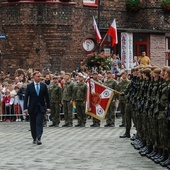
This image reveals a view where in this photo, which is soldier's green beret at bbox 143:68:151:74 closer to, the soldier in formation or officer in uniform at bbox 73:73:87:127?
the soldier in formation

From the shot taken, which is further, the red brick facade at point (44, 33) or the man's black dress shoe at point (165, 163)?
the red brick facade at point (44, 33)

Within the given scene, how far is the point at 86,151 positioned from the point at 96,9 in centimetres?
2881

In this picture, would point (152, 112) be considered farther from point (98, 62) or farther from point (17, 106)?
point (98, 62)

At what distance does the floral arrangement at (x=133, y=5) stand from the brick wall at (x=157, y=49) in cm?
179

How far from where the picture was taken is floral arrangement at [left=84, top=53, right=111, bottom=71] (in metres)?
42.7

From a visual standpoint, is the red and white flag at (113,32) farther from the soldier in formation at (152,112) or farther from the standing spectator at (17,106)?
the soldier in formation at (152,112)

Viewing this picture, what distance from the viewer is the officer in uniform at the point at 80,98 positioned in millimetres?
34000

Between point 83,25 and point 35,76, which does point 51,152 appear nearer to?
point 35,76

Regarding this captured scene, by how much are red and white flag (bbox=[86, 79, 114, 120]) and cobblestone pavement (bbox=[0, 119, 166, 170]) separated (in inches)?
32.1

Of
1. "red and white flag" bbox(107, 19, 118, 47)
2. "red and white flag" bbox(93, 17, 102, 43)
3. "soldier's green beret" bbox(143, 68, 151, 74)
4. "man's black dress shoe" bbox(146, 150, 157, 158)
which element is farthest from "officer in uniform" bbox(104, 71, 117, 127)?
"red and white flag" bbox(93, 17, 102, 43)

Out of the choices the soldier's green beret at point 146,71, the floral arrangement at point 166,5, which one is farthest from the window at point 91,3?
the soldier's green beret at point 146,71

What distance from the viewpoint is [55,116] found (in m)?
34.4

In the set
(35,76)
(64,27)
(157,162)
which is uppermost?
(64,27)

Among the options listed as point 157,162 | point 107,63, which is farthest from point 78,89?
point 157,162
